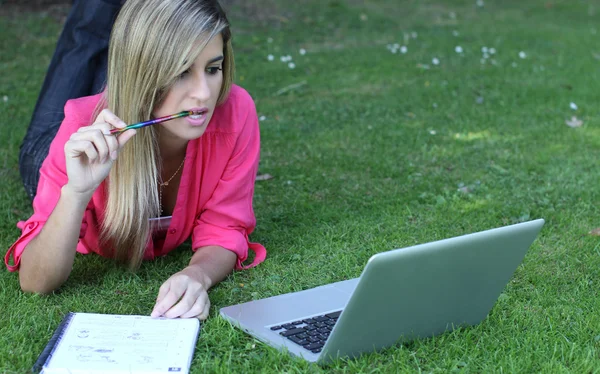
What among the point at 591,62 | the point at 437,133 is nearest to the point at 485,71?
the point at 591,62

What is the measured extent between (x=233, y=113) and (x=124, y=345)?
998 mm

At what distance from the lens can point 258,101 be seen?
16.9ft

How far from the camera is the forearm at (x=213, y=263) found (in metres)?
2.40

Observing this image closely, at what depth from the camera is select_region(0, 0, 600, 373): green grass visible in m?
2.10

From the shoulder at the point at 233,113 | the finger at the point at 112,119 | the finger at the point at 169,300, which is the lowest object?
the finger at the point at 169,300

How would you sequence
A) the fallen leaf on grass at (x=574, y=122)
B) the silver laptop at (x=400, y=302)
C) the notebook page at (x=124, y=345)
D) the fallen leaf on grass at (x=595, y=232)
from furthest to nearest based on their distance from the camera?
1. the fallen leaf on grass at (x=574, y=122)
2. the fallen leaf on grass at (x=595, y=232)
3. the notebook page at (x=124, y=345)
4. the silver laptop at (x=400, y=302)

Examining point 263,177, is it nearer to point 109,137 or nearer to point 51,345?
point 109,137

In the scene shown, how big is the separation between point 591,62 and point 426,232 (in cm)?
422

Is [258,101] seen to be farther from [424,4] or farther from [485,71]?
[424,4]

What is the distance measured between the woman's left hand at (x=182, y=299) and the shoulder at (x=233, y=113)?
61cm

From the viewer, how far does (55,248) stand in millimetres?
2271

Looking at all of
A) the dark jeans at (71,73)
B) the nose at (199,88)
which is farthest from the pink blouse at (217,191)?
the dark jeans at (71,73)

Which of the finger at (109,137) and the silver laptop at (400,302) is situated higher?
the finger at (109,137)

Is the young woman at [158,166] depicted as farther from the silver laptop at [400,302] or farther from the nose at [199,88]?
the silver laptop at [400,302]
